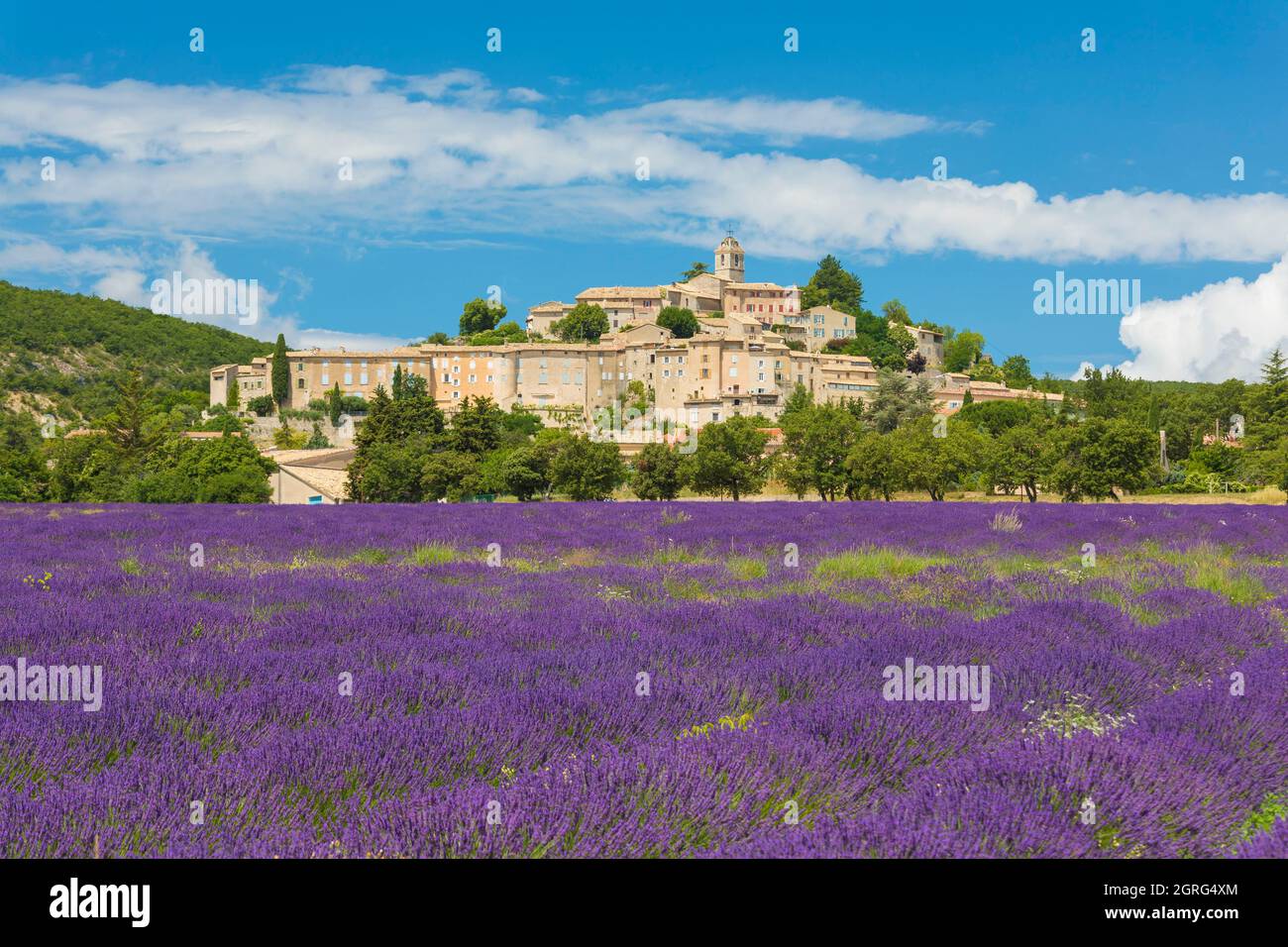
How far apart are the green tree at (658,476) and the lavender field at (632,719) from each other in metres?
38.9

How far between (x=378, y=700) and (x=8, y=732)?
1209mm

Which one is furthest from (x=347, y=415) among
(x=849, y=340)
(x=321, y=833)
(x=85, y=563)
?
(x=321, y=833)

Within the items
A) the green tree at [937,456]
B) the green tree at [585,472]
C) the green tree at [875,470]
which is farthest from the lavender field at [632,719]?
the green tree at [585,472]

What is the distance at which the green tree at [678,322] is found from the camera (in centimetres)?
13112

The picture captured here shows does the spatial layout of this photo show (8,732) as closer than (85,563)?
Yes

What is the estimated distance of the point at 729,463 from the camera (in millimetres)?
47562

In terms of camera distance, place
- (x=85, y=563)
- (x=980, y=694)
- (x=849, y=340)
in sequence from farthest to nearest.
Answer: (x=849, y=340), (x=85, y=563), (x=980, y=694)

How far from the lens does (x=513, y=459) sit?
49.9 meters

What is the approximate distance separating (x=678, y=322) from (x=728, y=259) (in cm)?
2471

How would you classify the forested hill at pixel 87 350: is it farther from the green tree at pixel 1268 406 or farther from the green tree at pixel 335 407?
the green tree at pixel 1268 406

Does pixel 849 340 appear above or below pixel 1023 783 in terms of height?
above

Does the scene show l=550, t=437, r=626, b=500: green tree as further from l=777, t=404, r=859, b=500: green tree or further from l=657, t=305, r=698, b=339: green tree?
l=657, t=305, r=698, b=339: green tree
